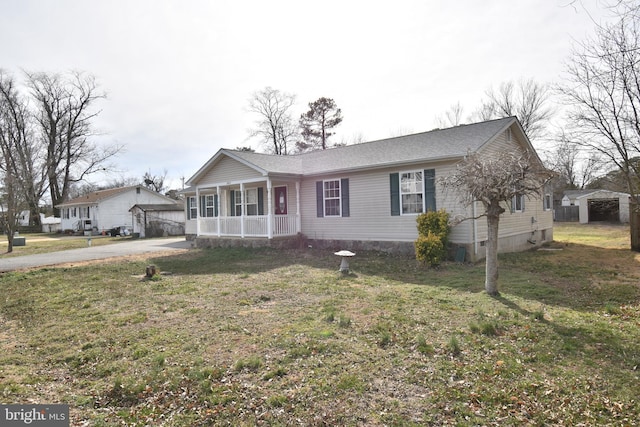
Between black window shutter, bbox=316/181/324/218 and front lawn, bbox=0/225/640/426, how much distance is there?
257 inches

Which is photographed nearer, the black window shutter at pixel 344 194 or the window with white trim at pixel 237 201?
the black window shutter at pixel 344 194

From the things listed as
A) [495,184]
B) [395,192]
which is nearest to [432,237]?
[395,192]

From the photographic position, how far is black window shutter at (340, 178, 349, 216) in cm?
1399

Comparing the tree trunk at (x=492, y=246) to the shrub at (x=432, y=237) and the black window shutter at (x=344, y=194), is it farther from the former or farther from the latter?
the black window shutter at (x=344, y=194)

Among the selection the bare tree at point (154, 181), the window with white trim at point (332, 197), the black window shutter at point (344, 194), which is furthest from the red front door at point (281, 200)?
the bare tree at point (154, 181)

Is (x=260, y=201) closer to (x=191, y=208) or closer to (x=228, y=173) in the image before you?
(x=228, y=173)

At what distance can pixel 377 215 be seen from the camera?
1316cm

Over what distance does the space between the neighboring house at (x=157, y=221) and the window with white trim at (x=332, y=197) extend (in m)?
18.5

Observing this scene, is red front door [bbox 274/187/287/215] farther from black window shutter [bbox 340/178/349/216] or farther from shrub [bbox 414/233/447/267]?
shrub [bbox 414/233/447/267]

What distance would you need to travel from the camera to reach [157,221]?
93.9ft

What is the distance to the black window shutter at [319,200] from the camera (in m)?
14.9

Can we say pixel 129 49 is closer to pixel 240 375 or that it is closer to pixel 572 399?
pixel 240 375

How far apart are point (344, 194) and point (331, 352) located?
992cm

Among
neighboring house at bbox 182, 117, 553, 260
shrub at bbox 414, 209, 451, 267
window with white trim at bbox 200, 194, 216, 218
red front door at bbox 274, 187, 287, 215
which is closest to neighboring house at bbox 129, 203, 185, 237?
window with white trim at bbox 200, 194, 216, 218
